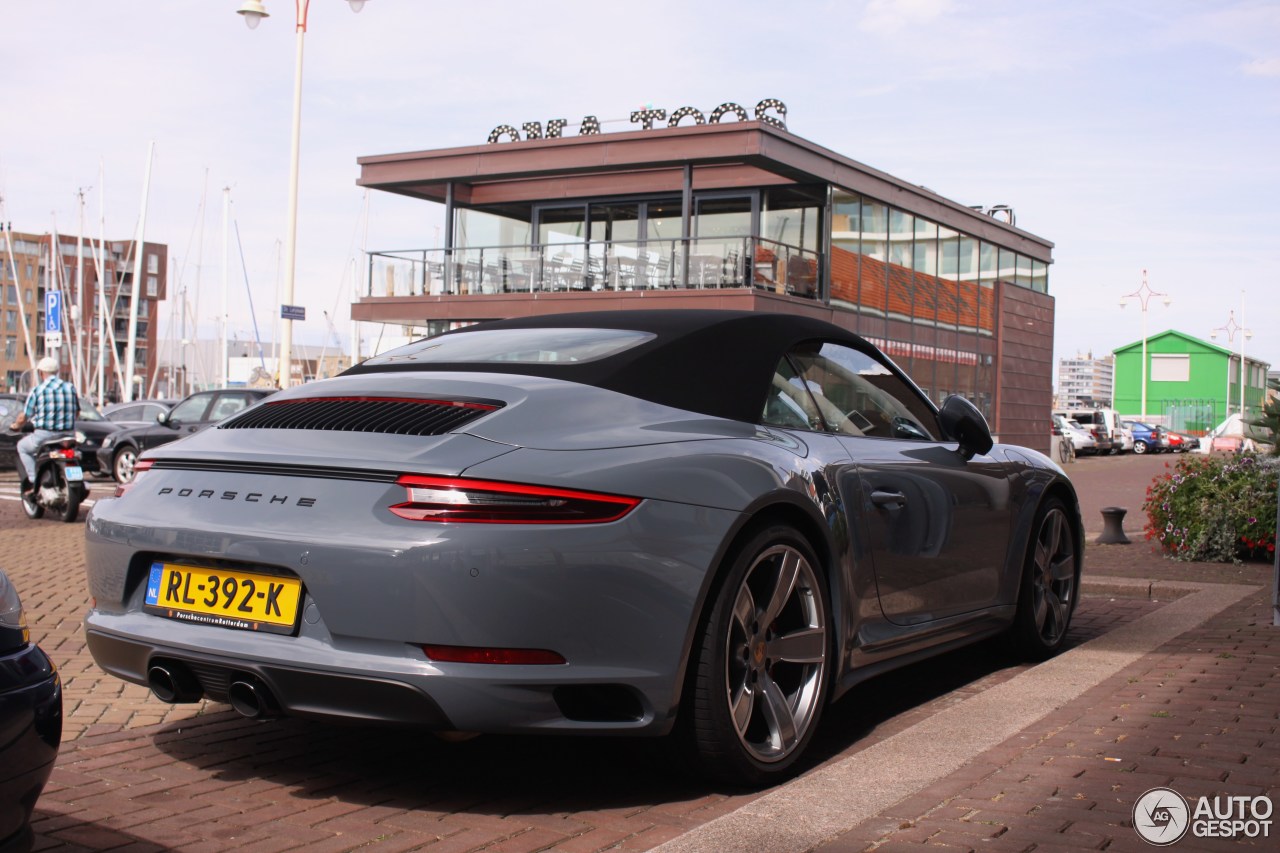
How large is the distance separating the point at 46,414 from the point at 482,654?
41.8ft

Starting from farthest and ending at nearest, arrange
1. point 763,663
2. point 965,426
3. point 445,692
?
point 965,426, point 763,663, point 445,692

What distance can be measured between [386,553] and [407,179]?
1155 inches

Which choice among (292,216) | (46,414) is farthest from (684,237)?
(46,414)

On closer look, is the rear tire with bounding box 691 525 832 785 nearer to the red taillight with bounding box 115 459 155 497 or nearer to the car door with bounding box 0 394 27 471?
the red taillight with bounding box 115 459 155 497

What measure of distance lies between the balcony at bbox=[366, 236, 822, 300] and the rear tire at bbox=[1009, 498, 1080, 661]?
20148 millimetres

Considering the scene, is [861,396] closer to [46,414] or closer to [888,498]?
[888,498]

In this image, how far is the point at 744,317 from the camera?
4520 mm

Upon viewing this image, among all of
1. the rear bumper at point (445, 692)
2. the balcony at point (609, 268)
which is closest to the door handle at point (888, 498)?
the rear bumper at point (445, 692)

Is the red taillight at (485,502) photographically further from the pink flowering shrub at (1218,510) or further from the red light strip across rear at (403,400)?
the pink flowering shrub at (1218,510)

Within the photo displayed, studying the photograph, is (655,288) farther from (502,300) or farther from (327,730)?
(327,730)

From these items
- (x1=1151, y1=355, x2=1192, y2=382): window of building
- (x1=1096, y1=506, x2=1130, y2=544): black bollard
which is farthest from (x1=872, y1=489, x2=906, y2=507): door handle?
(x1=1151, y1=355, x2=1192, y2=382): window of building

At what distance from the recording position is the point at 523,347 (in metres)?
4.45

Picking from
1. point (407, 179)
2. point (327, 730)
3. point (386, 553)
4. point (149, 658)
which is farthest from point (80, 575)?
→ point (407, 179)

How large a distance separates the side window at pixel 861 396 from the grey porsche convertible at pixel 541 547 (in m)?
0.04
